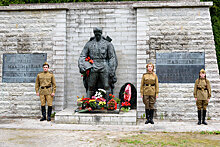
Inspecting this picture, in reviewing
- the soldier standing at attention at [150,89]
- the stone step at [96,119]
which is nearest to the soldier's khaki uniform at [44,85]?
the stone step at [96,119]

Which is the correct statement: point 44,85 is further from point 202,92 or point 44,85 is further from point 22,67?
point 202,92

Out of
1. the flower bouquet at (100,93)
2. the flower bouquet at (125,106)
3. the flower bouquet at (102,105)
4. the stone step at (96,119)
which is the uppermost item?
the flower bouquet at (100,93)

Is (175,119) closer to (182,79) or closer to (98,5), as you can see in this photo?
(182,79)

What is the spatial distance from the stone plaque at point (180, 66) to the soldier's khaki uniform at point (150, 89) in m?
1.13

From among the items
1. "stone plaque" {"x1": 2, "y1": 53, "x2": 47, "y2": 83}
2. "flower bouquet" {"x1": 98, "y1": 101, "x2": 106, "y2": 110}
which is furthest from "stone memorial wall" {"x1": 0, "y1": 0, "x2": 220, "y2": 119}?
"flower bouquet" {"x1": 98, "y1": 101, "x2": 106, "y2": 110}

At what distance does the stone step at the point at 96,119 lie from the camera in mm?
6387

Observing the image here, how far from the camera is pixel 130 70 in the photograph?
26.8 feet

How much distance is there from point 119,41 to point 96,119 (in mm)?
2981

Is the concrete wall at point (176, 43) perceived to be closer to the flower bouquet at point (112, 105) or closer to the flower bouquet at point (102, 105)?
the flower bouquet at point (112, 105)

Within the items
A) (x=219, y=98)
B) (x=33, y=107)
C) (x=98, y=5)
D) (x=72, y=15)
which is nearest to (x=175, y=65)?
(x=219, y=98)

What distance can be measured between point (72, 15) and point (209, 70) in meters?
4.75

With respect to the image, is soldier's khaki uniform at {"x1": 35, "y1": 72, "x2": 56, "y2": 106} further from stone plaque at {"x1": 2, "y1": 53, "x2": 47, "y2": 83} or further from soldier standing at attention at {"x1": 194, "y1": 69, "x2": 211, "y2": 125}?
soldier standing at attention at {"x1": 194, "y1": 69, "x2": 211, "y2": 125}

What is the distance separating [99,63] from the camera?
6855mm

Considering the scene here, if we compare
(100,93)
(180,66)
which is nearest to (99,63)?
(100,93)
